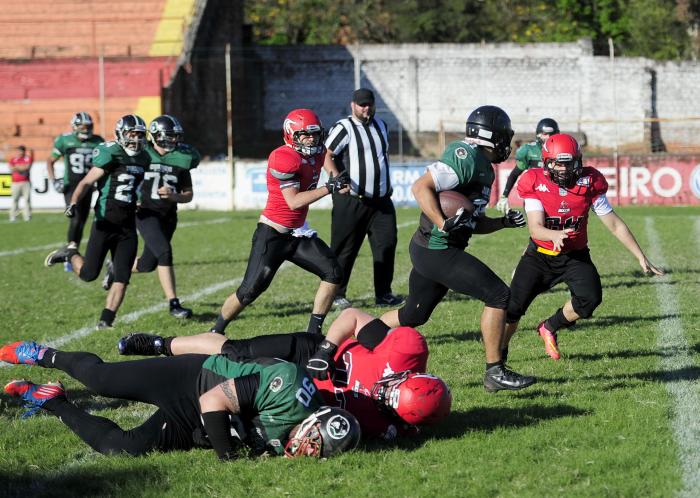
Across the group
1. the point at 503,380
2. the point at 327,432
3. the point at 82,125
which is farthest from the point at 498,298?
the point at 82,125

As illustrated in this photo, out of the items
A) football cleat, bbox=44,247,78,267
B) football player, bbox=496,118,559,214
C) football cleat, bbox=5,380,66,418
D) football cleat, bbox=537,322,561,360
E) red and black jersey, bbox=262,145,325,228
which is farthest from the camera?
football player, bbox=496,118,559,214

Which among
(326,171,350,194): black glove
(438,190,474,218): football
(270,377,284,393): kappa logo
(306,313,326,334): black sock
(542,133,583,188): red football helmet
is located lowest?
(306,313,326,334): black sock

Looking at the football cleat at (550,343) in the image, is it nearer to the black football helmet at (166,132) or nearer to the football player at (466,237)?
the football player at (466,237)

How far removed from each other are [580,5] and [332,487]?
3658cm

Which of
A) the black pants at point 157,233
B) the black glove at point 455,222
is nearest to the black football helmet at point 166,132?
the black pants at point 157,233

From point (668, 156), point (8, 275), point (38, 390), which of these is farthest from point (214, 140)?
point (38, 390)

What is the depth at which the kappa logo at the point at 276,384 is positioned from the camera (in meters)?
4.67

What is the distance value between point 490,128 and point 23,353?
298 cm

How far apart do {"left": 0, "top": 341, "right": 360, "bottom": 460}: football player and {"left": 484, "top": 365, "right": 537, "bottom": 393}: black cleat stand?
59.4 inches

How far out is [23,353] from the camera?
5.71 m

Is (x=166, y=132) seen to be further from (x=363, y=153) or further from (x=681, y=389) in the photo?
(x=681, y=389)

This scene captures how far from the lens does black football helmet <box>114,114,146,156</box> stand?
352 inches

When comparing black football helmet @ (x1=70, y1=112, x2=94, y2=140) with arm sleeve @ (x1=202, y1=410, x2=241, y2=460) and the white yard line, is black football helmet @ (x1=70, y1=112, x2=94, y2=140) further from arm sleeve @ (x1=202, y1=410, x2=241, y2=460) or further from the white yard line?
arm sleeve @ (x1=202, y1=410, x2=241, y2=460)

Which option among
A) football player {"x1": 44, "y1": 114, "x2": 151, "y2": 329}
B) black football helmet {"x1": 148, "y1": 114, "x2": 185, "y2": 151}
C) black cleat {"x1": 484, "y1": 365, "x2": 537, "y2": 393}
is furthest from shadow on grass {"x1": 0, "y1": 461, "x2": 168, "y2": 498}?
black football helmet {"x1": 148, "y1": 114, "x2": 185, "y2": 151}
